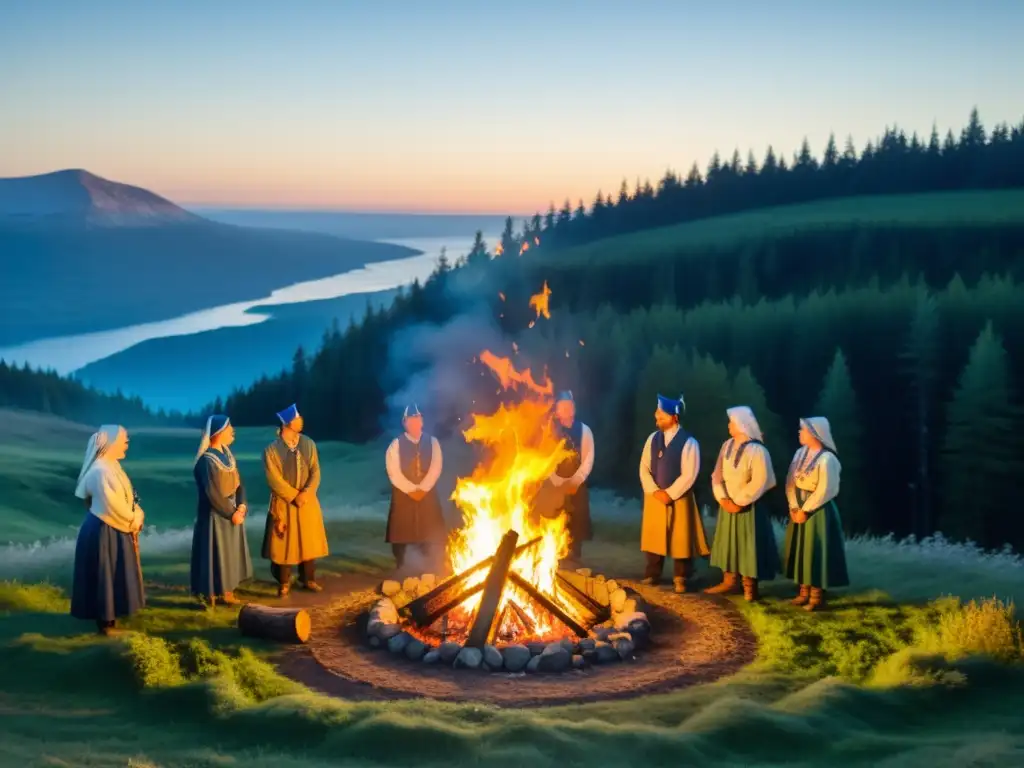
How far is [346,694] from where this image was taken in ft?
29.8

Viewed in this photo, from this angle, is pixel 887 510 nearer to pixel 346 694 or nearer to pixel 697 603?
pixel 697 603

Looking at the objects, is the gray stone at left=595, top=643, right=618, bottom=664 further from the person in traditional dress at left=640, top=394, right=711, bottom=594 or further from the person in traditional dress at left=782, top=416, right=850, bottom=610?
the person in traditional dress at left=782, top=416, right=850, bottom=610

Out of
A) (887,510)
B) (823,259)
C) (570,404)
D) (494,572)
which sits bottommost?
(887,510)

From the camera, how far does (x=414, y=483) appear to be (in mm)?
13086

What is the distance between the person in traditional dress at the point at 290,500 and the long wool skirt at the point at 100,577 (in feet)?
6.74

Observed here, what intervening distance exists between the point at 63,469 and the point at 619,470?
1326cm

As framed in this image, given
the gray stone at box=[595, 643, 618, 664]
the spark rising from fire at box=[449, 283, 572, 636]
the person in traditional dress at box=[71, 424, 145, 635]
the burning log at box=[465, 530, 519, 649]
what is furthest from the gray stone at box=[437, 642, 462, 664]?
the person in traditional dress at box=[71, 424, 145, 635]

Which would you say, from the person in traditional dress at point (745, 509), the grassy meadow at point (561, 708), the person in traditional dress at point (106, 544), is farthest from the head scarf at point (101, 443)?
the person in traditional dress at point (745, 509)

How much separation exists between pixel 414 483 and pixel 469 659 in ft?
12.0

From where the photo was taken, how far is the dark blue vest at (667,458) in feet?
40.5

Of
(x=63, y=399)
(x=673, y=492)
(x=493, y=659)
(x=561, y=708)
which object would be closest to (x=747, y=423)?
(x=673, y=492)

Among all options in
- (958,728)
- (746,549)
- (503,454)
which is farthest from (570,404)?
(958,728)

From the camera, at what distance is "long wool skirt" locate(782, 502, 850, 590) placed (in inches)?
452

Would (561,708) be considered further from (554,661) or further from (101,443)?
(101,443)
